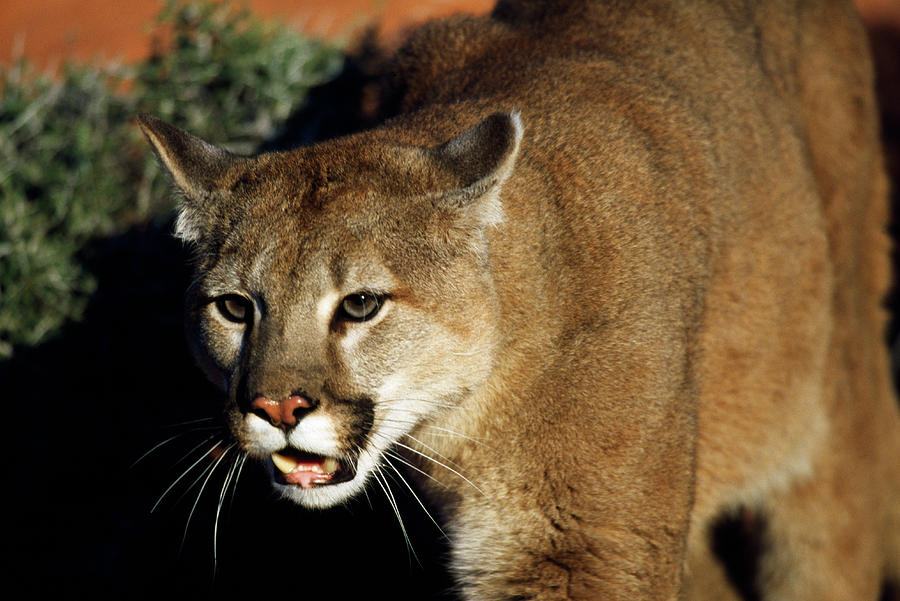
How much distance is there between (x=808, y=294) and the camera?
143 inches

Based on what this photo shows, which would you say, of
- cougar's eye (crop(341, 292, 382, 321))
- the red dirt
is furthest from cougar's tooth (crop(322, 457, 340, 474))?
the red dirt

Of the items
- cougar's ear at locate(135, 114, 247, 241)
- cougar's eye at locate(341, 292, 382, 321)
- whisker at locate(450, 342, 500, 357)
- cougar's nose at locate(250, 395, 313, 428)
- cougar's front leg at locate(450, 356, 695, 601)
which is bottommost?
cougar's front leg at locate(450, 356, 695, 601)

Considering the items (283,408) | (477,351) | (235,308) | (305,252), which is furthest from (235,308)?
(477,351)

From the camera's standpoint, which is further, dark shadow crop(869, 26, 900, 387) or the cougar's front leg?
dark shadow crop(869, 26, 900, 387)

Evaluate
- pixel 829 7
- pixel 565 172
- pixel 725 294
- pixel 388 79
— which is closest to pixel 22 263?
pixel 388 79

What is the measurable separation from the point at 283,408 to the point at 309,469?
0.33m

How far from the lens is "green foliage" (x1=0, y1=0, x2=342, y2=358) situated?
4.54 metres

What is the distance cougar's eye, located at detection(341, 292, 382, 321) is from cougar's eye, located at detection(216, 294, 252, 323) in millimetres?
282

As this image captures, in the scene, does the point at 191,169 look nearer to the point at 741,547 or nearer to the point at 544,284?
the point at 544,284

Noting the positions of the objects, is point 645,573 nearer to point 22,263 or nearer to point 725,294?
point 725,294

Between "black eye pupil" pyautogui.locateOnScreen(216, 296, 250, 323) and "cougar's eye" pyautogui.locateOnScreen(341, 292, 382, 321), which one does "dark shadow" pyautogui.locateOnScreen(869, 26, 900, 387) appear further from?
"black eye pupil" pyautogui.locateOnScreen(216, 296, 250, 323)

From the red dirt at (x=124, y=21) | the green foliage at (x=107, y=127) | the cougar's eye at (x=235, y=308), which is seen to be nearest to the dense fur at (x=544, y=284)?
the cougar's eye at (x=235, y=308)

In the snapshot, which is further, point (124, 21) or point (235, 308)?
point (124, 21)

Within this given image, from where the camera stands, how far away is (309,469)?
260 cm
